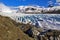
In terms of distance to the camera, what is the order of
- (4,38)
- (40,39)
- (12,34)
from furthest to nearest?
(40,39) → (12,34) → (4,38)

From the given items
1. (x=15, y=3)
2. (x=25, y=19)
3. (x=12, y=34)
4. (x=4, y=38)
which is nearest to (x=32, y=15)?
(x=25, y=19)

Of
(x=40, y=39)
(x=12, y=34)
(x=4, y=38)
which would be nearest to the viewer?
(x=4, y=38)

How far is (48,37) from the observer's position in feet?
17.9

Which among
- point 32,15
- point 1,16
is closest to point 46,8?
point 32,15

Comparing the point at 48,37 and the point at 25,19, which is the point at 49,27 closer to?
the point at 48,37

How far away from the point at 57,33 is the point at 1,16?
5.48ft

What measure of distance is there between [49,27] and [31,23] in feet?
1.75

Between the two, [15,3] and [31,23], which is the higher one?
[15,3]

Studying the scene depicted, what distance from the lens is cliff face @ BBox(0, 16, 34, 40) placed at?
4.40 m

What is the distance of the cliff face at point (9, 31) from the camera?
4.40 m

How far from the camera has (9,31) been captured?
473cm

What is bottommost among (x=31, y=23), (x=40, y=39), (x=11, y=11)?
(x=40, y=39)

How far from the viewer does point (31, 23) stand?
18.4ft

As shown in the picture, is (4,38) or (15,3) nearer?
(4,38)
